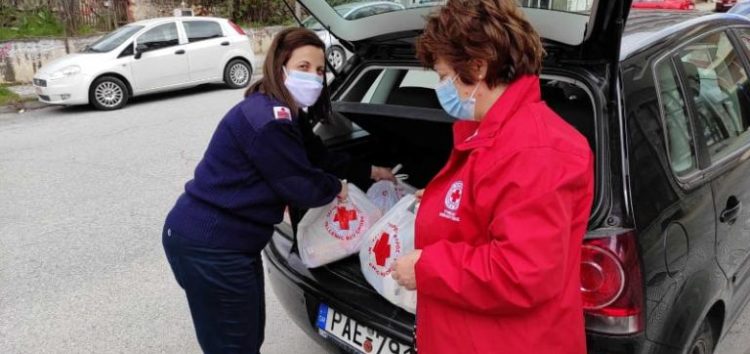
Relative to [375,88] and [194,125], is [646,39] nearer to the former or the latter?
[375,88]

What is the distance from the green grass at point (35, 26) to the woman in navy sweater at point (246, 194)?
12.9 meters

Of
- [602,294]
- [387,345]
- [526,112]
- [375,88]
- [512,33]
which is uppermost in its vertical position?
[512,33]

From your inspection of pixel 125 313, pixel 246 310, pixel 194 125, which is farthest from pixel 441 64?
pixel 194 125

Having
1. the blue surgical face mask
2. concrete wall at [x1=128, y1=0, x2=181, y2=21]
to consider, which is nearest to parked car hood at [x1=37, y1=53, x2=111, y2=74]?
concrete wall at [x1=128, y1=0, x2=181, y2=21]

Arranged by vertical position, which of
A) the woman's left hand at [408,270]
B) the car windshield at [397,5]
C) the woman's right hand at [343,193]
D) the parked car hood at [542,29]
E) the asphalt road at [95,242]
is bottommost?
the asphalt road at [95,242]

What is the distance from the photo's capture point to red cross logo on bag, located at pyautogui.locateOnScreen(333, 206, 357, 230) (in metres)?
2.25

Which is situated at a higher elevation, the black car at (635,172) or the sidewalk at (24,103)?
the black car at (635,172)

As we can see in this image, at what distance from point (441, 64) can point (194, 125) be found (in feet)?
23.1

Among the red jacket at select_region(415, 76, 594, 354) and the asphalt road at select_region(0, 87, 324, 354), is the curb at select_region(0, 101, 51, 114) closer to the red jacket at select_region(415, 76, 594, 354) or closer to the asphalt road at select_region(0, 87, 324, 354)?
the asphalt road at select_region(0, 87, 324, 354)

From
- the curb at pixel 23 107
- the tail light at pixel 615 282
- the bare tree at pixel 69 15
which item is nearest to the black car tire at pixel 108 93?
the curb at pixel 23 107

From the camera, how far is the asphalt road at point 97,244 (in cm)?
309

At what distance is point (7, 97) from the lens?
1027 centimetres

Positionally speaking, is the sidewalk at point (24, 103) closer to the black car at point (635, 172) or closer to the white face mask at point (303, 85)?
the black car at point (635, 172)

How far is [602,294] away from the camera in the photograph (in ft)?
5.53
